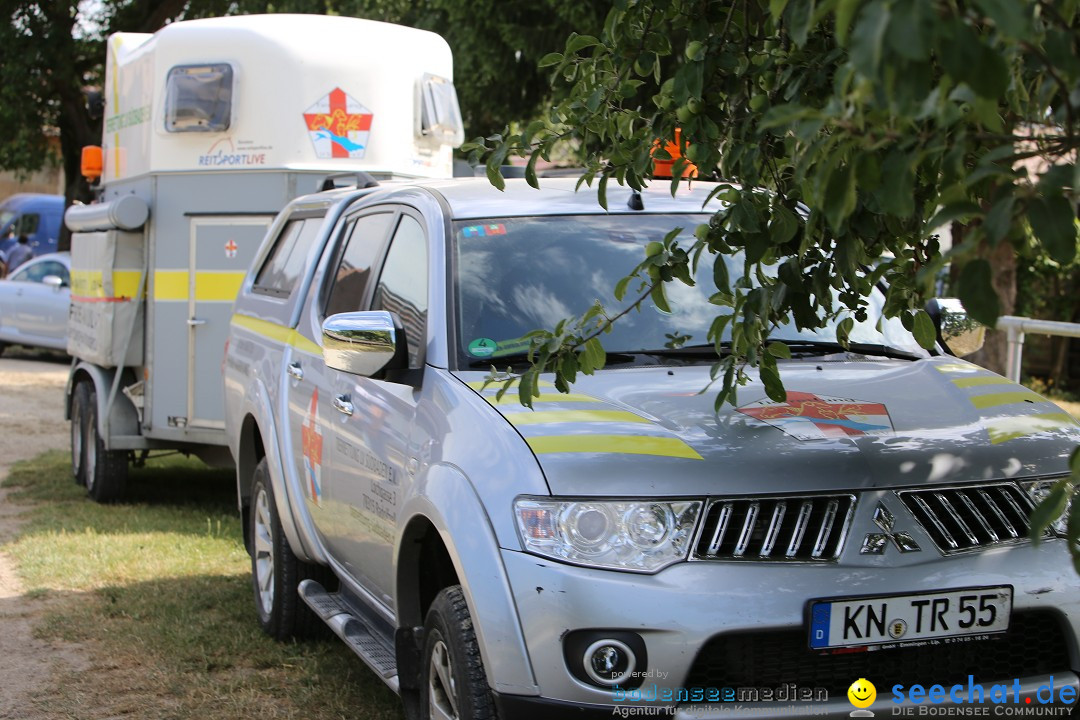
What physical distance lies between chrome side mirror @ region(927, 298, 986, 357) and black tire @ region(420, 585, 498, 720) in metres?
2.29

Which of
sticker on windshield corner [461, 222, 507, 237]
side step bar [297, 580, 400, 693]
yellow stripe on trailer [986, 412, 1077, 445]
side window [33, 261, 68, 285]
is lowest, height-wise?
side window [33, 261, 68, 285]

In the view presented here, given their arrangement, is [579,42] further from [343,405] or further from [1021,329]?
[1021,329]

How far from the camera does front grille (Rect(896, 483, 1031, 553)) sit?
331 centimetres

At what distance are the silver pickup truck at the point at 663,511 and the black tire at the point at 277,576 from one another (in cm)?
86

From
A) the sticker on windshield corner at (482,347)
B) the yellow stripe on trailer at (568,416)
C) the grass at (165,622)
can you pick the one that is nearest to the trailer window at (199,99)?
the grass at (165,622)

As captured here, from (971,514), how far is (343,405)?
220cm

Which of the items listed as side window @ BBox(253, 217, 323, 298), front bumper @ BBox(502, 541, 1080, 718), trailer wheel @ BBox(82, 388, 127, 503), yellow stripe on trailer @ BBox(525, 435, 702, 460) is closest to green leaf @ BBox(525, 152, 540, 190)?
yellow stripe on trailer @ BBox(525, 435, 702, 460)

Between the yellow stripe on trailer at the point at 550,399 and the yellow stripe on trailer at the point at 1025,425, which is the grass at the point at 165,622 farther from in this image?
the yellow stripe on trailer at the point at 1025,425

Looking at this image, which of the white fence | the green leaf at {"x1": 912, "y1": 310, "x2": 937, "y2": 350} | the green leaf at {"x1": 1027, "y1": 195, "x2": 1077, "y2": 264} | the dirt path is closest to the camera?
the green leaf at {"x1": 1027, "y1": 195, "x2": 1077, "y2": 264}

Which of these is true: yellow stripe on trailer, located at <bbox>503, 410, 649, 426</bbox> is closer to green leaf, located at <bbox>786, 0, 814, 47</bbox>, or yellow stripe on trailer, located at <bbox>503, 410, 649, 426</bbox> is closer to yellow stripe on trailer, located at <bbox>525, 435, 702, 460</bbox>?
yellow stripe on trailer, located at <bbox>525, 435, 702, 460</bbox>

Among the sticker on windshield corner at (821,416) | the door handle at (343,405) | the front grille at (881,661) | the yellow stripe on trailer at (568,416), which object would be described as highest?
the sticker on windshield corner at (821,416)

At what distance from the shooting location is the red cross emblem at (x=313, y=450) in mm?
4883

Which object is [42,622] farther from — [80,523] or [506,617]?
[506,617]

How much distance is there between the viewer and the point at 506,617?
316cm
